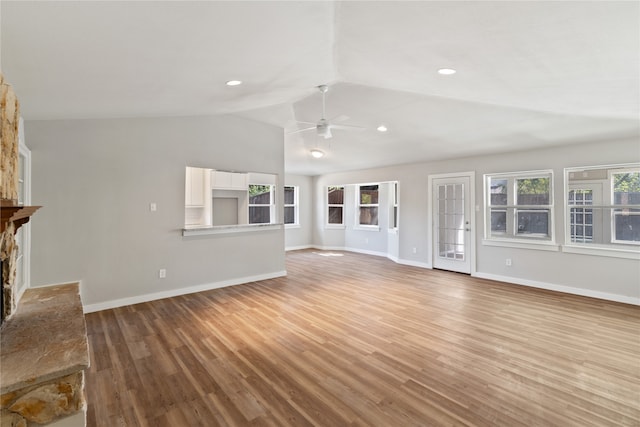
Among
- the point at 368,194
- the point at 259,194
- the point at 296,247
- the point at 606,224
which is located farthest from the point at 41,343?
the point at 368,194

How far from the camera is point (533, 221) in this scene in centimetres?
542

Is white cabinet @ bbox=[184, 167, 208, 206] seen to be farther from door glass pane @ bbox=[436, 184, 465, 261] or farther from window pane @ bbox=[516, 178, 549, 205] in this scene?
window pane @ bbox=[516, 178, 549, 205]

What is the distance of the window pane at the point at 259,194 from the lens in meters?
6.24

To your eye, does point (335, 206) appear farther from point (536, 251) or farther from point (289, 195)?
point (536, 251)

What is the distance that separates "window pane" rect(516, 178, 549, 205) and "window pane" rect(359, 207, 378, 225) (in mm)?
3849

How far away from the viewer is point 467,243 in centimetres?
618

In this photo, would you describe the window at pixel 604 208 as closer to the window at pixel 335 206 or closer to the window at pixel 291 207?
the window at pixel 335 206

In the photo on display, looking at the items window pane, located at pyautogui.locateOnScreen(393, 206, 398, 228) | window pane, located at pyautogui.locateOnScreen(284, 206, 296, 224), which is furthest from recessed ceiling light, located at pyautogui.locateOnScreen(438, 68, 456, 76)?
window pane, located at pyautogui.locateOnScreen(284, 206, 296, 224)

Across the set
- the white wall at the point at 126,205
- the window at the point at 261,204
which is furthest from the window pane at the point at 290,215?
the white wall at the point at 126,205

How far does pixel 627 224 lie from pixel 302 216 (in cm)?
729

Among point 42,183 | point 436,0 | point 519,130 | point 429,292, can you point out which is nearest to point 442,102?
point 519,130

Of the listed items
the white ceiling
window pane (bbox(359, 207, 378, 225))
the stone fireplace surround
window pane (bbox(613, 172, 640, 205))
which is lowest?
the stone fireplace surround

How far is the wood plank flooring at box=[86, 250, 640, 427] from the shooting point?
6.73 ft

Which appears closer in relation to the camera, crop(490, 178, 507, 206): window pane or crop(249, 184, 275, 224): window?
crop(490, 178, 507, 206): window pane
